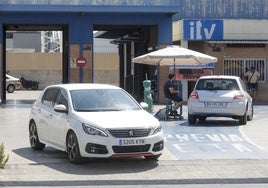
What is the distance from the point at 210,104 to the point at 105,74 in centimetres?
3218

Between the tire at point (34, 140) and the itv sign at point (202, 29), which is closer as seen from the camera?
the tire at point (34, 140)

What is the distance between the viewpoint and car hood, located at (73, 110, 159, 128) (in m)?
10.7

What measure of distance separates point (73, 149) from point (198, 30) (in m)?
18.7

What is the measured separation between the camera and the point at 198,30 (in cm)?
2886

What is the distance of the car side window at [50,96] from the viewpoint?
12577mm

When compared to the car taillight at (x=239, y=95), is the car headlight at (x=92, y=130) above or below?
below

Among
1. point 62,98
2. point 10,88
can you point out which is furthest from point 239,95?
point 10,88

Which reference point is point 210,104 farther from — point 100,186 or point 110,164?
point 100,186

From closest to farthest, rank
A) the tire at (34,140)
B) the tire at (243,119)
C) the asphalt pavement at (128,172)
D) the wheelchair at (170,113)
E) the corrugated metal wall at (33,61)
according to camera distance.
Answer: the asphalt pavement at (128,172) < the tire at (34,140) < the tire at (243,119) < the wheelchair at (170,113) < the corrugated metal wall at (33,61)

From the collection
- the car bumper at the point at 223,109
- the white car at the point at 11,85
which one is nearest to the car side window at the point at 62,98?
the car bumper at the point at 223,109

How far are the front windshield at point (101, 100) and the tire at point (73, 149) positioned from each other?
24.2 inches

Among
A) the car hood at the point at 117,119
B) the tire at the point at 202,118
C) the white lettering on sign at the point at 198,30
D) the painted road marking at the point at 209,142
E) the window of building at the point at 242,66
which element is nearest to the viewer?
the car hood at the point at 117,119

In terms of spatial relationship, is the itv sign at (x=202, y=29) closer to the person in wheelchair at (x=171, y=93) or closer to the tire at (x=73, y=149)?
the person in wheelchair at (x=171, y=93)

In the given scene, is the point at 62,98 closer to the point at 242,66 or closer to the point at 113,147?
the point at 113,147
